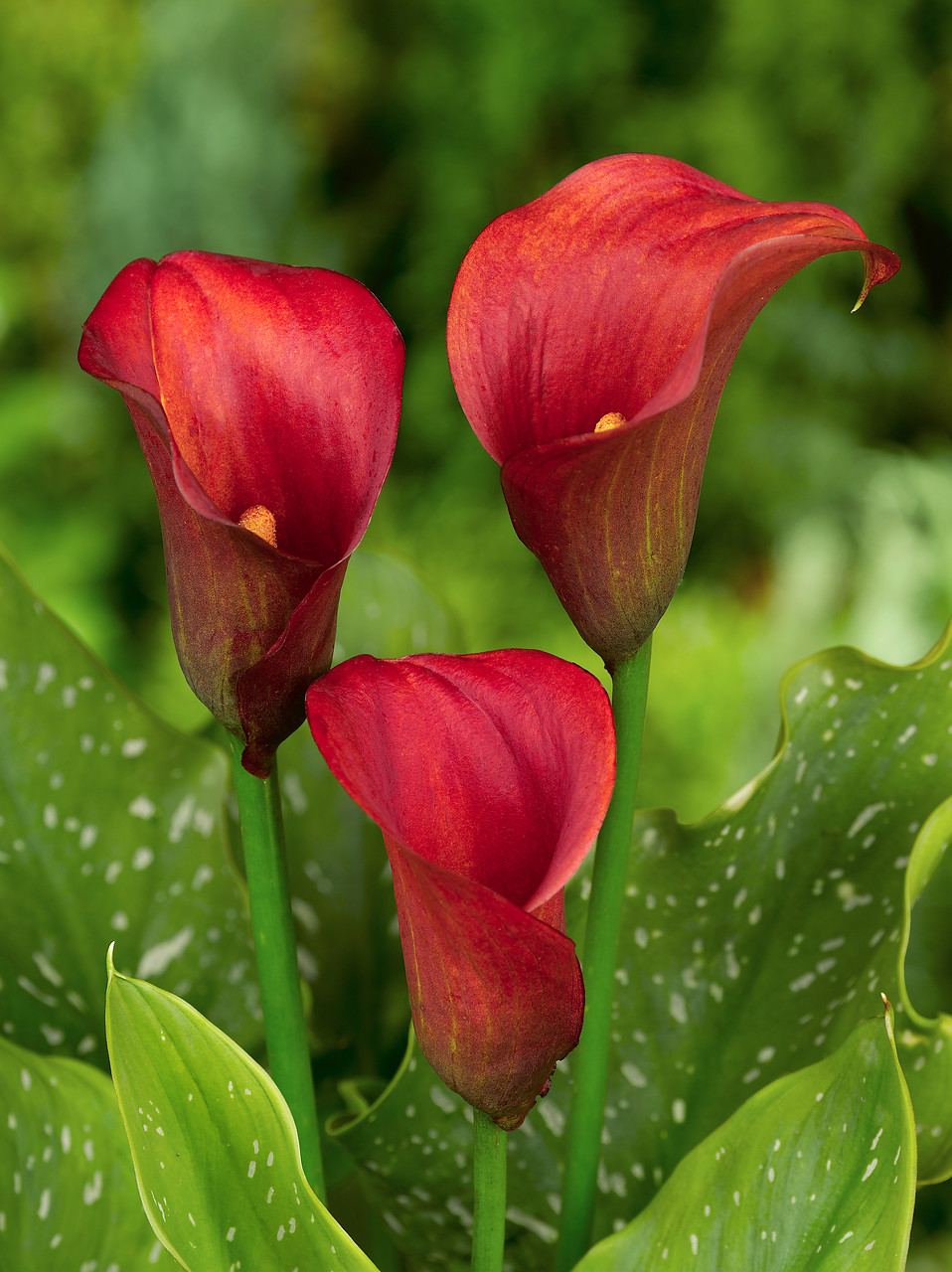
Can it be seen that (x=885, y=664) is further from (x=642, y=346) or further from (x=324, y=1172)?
(x=324, y=1172)

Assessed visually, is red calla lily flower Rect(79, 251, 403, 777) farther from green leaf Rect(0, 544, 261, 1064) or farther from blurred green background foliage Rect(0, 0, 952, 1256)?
blurred green background foliage Rect(0, 0, 952, 1256)

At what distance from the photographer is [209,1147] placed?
260mm

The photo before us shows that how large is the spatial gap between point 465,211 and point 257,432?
1.37m

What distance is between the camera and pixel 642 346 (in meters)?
0.27

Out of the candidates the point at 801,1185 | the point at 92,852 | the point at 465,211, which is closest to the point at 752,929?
the point at 801,1185

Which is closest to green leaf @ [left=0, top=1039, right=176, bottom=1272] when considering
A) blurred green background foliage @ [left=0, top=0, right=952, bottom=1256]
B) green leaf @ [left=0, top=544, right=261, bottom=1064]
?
green leaf @ [left=0, top=544, right=261, bottom=1064]

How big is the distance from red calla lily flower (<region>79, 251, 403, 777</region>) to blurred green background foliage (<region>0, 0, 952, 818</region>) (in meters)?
1.04

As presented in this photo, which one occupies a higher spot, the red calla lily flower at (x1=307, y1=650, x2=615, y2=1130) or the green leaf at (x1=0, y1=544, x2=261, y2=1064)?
the red calla lily flower at (x1=307, y1=650, x2=615, y2=1130)

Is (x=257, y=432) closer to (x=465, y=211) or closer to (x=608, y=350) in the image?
(x=608, y=350)

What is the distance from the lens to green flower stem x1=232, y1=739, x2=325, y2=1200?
27cm

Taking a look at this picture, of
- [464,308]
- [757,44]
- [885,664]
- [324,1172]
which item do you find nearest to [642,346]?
[464,308]

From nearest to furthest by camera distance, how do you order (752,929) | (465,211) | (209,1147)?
(209,1147), (752,929), (465,211)

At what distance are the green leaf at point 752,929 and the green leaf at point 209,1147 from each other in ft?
0.32

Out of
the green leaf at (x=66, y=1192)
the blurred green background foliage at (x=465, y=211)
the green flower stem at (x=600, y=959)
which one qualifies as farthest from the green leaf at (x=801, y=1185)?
the blurred green background foliage at (x=465, y=211)
